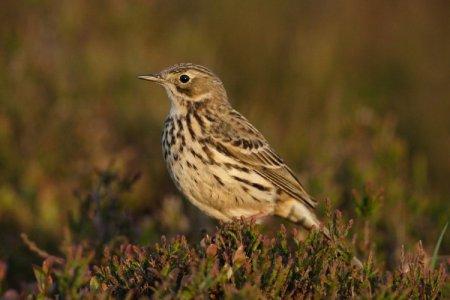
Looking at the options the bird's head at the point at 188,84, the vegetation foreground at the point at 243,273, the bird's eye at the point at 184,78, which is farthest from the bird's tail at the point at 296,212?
the vegetation foreground at the point at 243,273

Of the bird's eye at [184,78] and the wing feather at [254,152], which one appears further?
the bird's eye at [184,78]

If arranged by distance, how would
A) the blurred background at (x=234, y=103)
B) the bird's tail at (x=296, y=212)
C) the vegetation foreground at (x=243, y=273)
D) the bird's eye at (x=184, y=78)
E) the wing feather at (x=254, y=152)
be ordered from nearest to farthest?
the vegetation foreground at (x=243, y=273)
the wing feather at (x=254, y=152)
the bird's tail at (x=296, y=212)
the bird's eye at (x=184, y=78)
the blurred background at (x=234, y=103)

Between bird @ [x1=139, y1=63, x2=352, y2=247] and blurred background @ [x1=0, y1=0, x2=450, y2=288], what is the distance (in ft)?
1.58

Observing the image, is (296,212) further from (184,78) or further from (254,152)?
(184,78)

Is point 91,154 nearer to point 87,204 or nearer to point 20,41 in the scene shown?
point 20,41

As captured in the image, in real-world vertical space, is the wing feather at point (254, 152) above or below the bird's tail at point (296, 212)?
above

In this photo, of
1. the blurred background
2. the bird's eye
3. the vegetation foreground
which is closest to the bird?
the bird's eye

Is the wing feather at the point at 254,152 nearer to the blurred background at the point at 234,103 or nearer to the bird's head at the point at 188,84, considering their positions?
the bird's head at the point at 188,84

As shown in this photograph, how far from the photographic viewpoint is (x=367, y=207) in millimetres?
4570

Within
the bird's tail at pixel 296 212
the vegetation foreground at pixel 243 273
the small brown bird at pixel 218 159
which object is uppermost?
the small brown bird at pixel 218 159

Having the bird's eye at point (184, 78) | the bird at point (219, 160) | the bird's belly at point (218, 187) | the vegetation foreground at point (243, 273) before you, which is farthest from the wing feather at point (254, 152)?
the vegetation foreground at point (243, 273)

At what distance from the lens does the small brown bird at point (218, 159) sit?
190 inches

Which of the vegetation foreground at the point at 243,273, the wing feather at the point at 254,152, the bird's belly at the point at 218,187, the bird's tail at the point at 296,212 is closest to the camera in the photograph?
the vegetation foreground at the point at 243,273

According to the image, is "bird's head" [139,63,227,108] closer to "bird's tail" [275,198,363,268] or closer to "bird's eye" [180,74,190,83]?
"bird's eye" [180,74,190,83]
